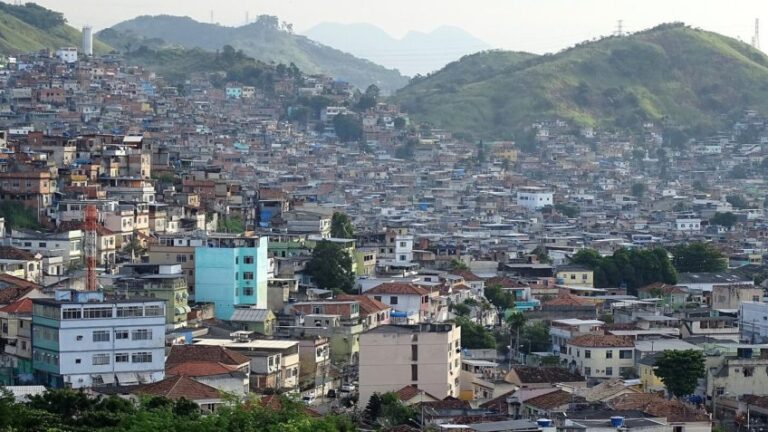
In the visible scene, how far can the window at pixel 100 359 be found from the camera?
22.1m

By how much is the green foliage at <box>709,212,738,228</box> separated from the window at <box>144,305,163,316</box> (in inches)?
1339

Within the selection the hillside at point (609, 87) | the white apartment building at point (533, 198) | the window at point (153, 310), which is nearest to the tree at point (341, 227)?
the window at point (153, 310)

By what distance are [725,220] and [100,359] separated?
1378 inches

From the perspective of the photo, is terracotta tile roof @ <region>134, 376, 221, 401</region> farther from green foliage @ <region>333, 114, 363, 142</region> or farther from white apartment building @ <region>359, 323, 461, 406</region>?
green foliage @ <region>333, 114, 363, 142</region>

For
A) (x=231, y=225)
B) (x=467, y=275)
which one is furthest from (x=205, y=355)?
(x=231, y=225)

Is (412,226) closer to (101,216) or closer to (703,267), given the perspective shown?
(703,267)

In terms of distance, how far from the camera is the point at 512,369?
2400 centimetres

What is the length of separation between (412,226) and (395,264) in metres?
13.7

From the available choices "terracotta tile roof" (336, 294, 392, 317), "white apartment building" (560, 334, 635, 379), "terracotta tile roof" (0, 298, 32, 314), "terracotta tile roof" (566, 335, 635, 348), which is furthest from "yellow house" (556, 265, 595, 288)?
"terracotta tile roof" (0, 298, 32, 314)

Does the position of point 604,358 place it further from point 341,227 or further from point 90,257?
point 341,227

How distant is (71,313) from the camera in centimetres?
2197

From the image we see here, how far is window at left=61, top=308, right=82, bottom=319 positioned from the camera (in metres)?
21.9

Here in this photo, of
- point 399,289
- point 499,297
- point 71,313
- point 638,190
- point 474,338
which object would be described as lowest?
point 474,338

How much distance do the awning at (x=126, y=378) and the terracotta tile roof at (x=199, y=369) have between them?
417 millimetres
